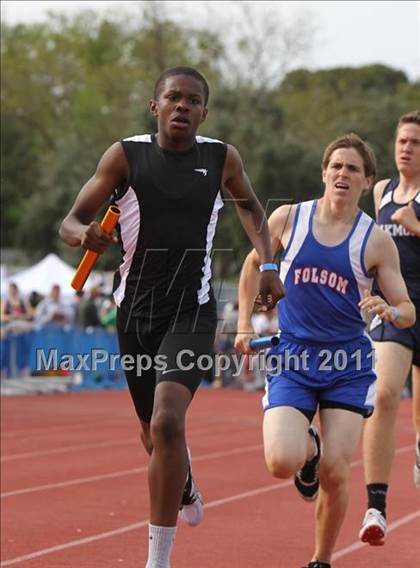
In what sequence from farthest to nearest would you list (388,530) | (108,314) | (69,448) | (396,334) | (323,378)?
(108,314) → (69,448) → (388,530) → (396,334) → (323,378)

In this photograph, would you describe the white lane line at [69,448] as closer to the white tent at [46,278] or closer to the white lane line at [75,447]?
the white lane line at [75,447]

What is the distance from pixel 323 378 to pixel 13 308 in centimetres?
1707

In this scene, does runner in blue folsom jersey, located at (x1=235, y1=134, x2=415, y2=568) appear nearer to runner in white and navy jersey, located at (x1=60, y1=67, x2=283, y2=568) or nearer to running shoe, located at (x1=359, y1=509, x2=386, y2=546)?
running shoe, located at (x1=359, y1=509, x2=386, y2=546)

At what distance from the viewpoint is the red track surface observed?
7.87m

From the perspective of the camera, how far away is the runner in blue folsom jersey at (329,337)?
653 cm

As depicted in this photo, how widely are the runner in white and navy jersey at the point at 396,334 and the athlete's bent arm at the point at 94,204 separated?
85.3 inches

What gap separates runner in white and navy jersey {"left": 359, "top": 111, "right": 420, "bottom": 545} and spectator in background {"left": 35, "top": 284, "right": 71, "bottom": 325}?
15818 millimetres

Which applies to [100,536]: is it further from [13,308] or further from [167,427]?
[13,308]

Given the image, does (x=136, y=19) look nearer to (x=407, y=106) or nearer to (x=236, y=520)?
(x=407, y=106)

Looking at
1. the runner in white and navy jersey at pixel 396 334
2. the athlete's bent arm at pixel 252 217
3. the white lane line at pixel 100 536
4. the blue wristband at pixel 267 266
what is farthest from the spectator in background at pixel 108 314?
the blue wristband at pixel 267 266

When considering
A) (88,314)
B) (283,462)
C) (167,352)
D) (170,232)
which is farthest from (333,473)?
(88,314)

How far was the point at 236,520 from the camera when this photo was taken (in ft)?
30.7

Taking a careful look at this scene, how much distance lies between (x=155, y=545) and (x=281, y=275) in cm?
168

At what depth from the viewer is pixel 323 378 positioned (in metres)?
6.59
